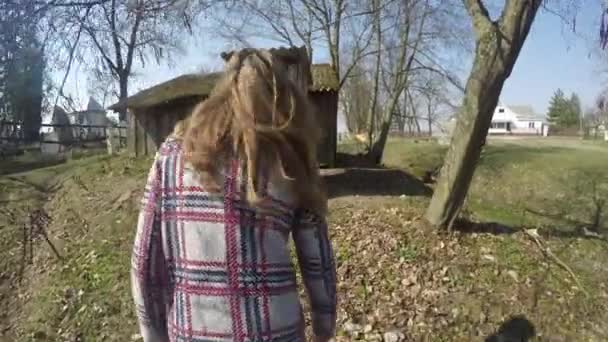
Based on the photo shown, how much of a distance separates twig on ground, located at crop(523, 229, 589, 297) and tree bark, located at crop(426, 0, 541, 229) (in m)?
0.97

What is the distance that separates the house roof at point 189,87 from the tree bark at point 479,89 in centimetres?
724

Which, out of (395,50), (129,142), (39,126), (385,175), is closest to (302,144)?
(385,175)

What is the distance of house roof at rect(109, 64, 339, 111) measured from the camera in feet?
44.8

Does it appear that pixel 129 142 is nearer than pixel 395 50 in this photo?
Yes

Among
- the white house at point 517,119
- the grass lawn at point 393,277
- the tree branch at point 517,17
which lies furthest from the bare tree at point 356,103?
the white house at point 517,119

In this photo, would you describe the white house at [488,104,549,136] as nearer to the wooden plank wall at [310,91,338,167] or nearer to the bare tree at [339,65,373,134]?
the bare tree at [339,65,373,134]

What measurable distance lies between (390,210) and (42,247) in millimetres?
5193

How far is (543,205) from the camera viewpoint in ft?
43.2

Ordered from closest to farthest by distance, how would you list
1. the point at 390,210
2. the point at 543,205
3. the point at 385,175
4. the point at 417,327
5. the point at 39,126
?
the point at 417,327
the point at 390,210
the point at 543,205
the point at 385,175
the point at 39,126

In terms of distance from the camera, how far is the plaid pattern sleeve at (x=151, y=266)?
1824 millimetres

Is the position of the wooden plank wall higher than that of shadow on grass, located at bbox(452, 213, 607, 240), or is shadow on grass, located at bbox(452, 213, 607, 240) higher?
Result: the wooden plank wall

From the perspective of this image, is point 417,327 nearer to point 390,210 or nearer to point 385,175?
point 390,210

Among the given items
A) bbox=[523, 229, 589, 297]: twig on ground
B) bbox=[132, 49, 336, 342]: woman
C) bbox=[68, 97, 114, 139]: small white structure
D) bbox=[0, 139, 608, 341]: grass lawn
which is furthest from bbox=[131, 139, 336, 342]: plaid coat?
bbox=[68, 97, 114, 139]: small white structure

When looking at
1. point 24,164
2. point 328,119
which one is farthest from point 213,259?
point 24,164
